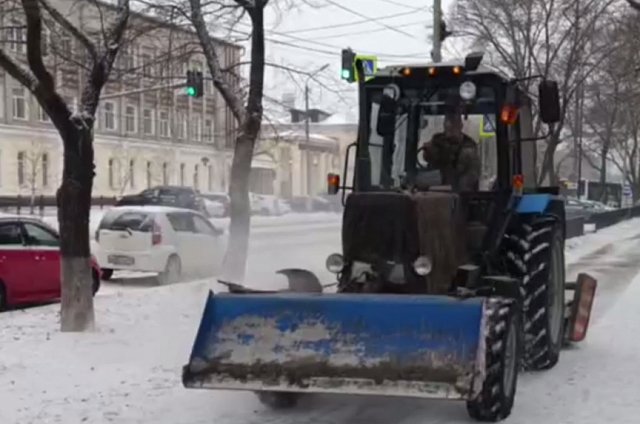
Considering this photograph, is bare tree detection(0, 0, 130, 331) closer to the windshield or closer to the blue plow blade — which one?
the windshield

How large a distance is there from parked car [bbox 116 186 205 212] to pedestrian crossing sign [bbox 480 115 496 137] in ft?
117

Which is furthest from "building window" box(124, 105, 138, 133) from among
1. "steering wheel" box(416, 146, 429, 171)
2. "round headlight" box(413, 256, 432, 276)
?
"round headlight" box(413, 256, 432, 276)

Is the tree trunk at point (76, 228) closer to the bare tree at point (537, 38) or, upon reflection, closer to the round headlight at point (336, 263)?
the round headlight at point (336, 263)

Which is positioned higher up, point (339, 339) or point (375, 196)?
point (375, 196)

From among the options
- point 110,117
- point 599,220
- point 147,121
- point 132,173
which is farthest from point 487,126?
point 147,121

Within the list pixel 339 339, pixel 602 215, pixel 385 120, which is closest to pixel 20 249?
pixel 385 120

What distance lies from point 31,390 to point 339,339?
9.88 feet

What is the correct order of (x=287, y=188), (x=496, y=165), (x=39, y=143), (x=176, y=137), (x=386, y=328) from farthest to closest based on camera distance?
(x=287, y=188)
(x=176, y=137)
(x=39, y=143)
(x=496, y=165)
(x=386, y=328)

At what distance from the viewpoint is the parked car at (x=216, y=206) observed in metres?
50.9

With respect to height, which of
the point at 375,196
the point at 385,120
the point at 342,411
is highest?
the point at 385,120

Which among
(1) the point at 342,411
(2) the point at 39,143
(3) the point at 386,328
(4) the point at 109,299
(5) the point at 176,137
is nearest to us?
(3) the point at 386,328

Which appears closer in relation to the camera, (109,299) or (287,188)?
(109,299)

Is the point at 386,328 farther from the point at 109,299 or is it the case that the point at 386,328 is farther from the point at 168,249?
the point at 168,249

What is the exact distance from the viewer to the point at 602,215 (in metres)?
44.0
